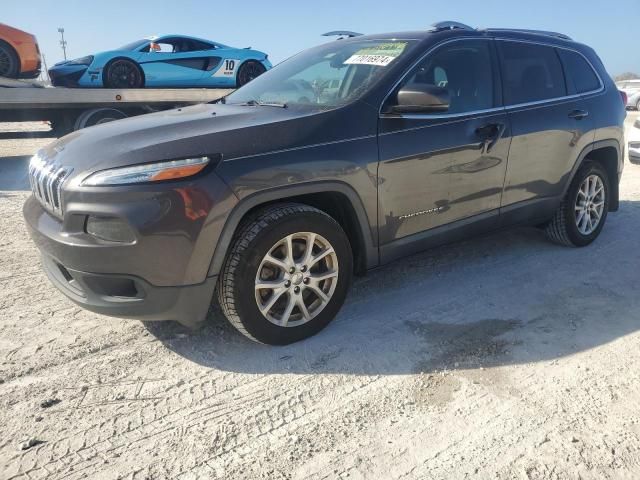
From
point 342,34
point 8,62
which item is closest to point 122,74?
point 8,62

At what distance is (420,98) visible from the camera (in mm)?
2969

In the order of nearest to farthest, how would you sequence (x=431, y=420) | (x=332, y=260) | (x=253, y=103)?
1. (x=431, y=420)
2. (x=332, y=260)
3. (x=253, y=103)

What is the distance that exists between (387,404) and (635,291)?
234cm

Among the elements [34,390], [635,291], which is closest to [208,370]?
[34,390]

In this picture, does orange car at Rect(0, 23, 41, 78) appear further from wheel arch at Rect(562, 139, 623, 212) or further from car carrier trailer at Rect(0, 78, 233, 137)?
wheel arch at Rect(562, 139, 623, 212)

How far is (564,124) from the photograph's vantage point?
159 inches

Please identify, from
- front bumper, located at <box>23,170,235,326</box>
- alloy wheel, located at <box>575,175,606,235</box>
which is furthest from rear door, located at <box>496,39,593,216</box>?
front bumper, located at <box>23,170,235,326</box>

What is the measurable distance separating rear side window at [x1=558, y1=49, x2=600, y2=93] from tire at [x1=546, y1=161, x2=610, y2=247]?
640mm

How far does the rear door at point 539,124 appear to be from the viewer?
3.76 metres

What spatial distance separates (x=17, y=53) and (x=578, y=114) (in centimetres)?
860

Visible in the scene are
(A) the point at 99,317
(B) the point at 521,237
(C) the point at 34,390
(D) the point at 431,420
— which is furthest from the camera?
(B) the point at 521,237

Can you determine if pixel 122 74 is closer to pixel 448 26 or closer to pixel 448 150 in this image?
pixel 448 26

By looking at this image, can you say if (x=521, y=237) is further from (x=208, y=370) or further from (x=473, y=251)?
(x=208, y=370)

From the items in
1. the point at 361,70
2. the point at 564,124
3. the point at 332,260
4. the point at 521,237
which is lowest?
the point at 521,237
